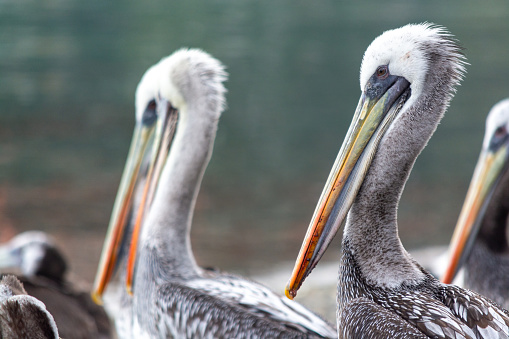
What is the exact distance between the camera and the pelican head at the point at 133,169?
4285mm

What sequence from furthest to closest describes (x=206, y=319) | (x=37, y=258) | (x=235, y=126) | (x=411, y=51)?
(x=235, y=126), (x=37, y=258), (x=206, y=319), (x=411, y=51)

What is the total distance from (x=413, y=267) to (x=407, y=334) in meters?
0.46

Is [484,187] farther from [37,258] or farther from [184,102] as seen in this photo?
[37,258]

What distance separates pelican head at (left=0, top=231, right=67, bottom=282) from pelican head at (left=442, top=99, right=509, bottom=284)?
2.75 metres

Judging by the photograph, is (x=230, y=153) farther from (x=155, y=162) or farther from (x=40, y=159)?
(x=155, y=162)

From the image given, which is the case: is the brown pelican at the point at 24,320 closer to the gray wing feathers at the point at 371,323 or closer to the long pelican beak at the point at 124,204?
the gray wing feathers at the point at 371,323

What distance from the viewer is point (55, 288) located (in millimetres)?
4477

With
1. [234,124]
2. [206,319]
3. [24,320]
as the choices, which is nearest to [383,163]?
[206,319]

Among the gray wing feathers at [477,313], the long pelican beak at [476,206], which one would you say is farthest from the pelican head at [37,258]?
the gray wing feathers at [477,313]

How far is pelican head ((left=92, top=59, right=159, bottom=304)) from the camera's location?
14.1ft

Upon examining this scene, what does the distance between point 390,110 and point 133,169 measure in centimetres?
205

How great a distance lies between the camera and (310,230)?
2.67 m

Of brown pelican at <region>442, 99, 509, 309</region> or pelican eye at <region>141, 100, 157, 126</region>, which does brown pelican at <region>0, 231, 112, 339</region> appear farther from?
brown pelican at <region>442, 99, 509, 309</region>

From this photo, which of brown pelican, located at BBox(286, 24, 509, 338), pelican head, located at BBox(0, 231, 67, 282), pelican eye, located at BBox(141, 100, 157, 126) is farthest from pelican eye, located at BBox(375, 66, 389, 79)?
pelican head, located at BBox(0, 231, 67, 282)
